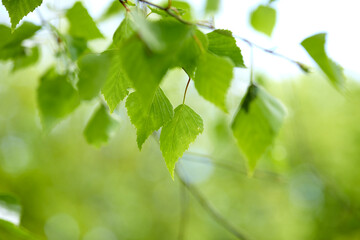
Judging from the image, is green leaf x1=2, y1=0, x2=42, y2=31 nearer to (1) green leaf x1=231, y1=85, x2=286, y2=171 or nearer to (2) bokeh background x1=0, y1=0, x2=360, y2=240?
(1) green leaf x1=231, y1=85, x2=286, y2=171

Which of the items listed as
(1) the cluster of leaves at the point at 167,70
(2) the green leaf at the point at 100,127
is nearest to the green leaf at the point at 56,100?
(2) the green leaf at the point at 100,127

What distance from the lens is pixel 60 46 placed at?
0.47 meters

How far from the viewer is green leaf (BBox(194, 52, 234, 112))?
8.6 inches

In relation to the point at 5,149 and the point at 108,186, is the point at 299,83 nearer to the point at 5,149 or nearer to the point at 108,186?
the point at 108,186

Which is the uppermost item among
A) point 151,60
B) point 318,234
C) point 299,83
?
point 151,60

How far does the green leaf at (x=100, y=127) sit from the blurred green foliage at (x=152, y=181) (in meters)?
3.08

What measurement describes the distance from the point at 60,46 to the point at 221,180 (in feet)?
16.1

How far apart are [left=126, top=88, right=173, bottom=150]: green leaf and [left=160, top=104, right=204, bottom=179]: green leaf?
0.4 inches

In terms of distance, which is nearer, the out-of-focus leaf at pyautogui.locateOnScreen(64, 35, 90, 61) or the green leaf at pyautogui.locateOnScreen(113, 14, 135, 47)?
the green leaf at pyautogui.locateOnScreen(113, 14, 135, 47)

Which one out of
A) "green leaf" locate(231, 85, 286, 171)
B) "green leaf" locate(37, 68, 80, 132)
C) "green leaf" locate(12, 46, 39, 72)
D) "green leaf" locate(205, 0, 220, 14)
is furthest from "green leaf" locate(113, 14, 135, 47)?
"green leaf" locate(205, 0, 220, 14)

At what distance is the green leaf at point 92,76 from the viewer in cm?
21

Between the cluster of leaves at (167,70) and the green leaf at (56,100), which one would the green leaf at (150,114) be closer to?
the cluster of leaves at (167,70)

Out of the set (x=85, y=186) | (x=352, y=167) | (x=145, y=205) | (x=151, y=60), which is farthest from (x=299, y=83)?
(x=151, y=60)

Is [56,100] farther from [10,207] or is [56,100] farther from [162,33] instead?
[162,33]
